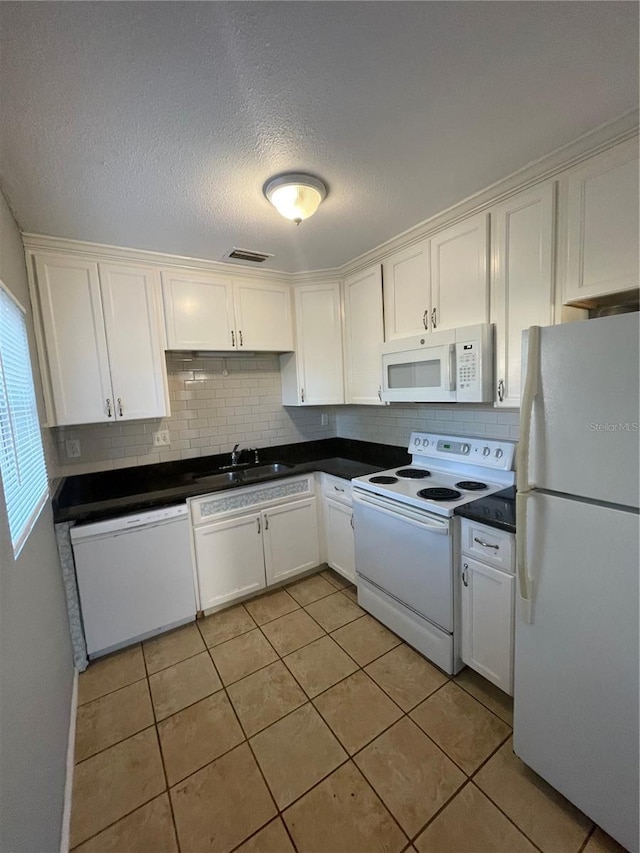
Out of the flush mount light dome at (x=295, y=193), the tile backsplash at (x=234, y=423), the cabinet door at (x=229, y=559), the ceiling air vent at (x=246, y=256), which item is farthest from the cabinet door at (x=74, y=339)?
the flush mount light dome at (x=295, y=193)

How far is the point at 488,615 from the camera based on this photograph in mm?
1656

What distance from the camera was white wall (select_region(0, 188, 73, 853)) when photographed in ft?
2.74

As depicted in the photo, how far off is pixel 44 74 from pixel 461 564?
93.3 inches

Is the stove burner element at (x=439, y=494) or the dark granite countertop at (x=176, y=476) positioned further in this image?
the dark granite countertop at (x=176, y=476)

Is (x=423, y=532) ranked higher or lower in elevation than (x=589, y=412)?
lower

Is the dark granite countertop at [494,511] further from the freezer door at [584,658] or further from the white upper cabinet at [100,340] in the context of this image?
the white upper cabinet at [100,340]

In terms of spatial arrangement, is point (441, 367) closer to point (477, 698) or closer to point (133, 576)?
point (477, 698)

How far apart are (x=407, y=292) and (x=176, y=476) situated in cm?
213

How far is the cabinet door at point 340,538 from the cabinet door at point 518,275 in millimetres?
1323

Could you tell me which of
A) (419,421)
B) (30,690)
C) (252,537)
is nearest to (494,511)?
(419,421)

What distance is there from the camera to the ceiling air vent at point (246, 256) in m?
2.32

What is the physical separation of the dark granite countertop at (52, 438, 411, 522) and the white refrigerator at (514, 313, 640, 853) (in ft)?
4.53

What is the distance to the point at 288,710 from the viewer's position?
1706 millimetres

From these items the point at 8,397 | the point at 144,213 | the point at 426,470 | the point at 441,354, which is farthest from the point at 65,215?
the point at 426,470
